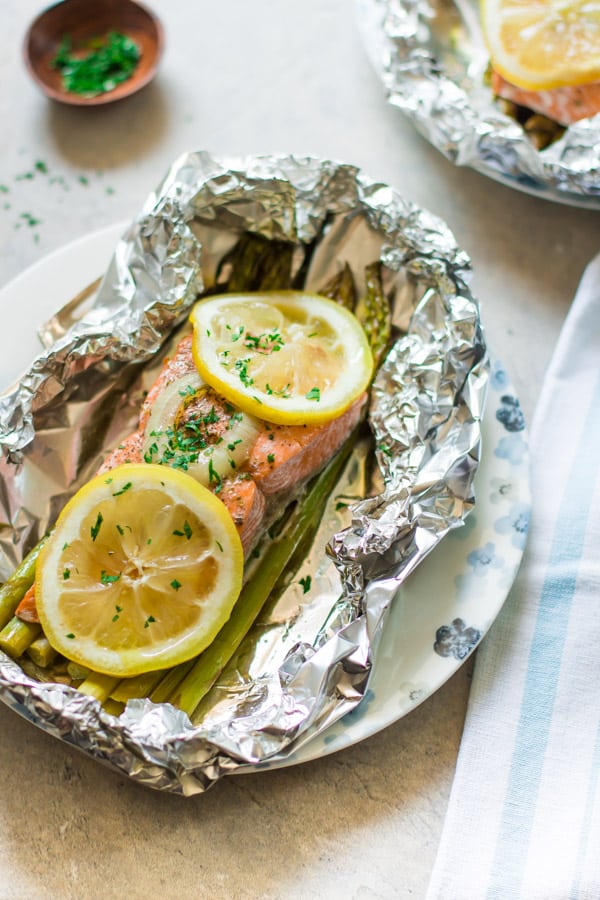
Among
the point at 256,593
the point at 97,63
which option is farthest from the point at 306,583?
the point at 97,63

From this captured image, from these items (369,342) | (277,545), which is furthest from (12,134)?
(277,545)

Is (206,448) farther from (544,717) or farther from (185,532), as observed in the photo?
(544,717)

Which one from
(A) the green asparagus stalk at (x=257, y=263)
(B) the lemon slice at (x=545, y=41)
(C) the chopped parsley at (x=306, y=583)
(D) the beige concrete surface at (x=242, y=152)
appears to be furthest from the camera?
(B) the lemon slice at (x=545, y=41)

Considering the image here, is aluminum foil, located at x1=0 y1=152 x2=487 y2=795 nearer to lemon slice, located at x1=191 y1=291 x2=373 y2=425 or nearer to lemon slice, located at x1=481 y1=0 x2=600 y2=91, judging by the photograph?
lemon slice, located at x1=191 y1=291 x2=373 y2=425

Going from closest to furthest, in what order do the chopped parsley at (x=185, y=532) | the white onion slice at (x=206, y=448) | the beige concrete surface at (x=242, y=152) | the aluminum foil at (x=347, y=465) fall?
the aluminum foil at (x=347, y=465)
the beige concrete surface at (x=242, y=152)
the chopped parsley at (x=185, y=532)
the white onion slice at (x=206, y=448)

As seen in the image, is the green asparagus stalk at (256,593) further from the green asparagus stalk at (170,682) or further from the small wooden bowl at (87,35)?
the small wooden bowl at (87,35)

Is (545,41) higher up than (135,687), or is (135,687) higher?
(545,41)

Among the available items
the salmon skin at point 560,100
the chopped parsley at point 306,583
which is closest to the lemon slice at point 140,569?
the chopped parsley at point 306,583
